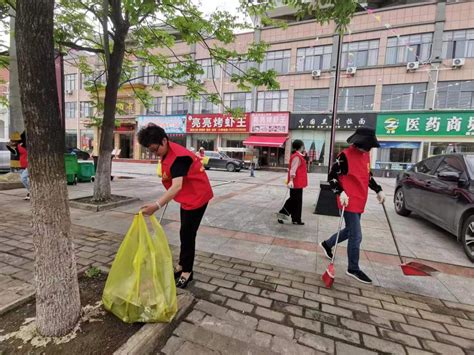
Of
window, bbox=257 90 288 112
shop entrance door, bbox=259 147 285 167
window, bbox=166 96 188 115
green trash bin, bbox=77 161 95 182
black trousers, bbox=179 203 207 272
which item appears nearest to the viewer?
black trousers, bbox=179 203 207 272

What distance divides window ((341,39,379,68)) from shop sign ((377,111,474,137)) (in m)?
4.58

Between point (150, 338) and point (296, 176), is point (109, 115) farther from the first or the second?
point (150, 338)

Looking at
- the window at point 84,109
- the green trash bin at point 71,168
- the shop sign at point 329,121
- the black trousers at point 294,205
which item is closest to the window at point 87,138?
the window at point 84,109

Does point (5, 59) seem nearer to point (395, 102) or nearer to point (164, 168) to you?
point (164, 168)

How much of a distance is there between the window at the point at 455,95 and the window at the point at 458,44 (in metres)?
1.95

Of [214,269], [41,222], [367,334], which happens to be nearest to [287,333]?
[367,334]

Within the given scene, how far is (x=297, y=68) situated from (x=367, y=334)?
79.0 ft

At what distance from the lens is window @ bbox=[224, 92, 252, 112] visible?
24.9 m

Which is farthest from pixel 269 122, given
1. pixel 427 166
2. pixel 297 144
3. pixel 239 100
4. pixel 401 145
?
pixel 297 144

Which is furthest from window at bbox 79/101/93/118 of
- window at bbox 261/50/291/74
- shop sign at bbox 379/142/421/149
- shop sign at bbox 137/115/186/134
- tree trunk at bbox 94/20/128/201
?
shop sign at bbox 379/142/421/149

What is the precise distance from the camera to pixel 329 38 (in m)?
21.9

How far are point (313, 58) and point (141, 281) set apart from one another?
80.9ft

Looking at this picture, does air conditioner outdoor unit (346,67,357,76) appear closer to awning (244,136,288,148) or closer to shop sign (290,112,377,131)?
shop sign (290,112,377,131)

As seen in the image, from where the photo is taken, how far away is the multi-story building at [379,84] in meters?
18.6
